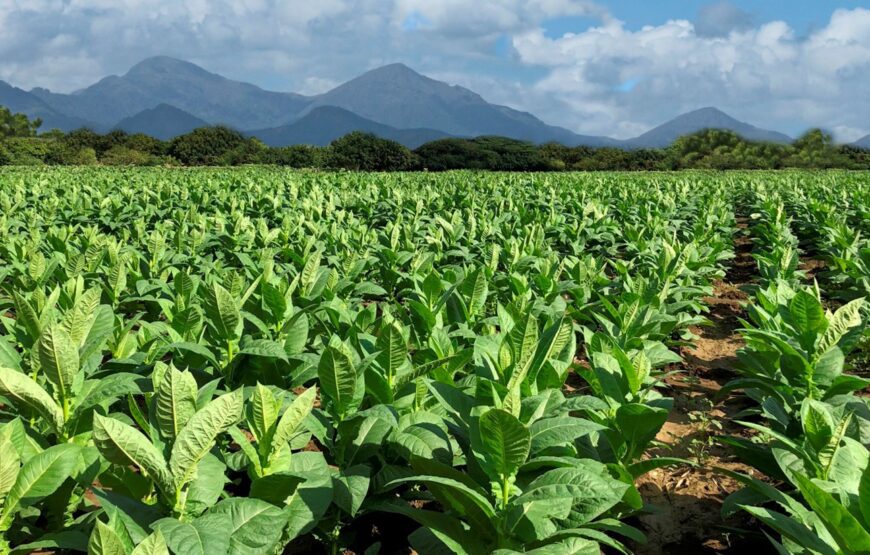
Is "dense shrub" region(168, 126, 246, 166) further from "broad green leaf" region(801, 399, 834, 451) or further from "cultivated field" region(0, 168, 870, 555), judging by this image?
"broad green leaf" region(801, 399, 834, 451)

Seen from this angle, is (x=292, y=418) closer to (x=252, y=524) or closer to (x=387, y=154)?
(x=252, y=524)

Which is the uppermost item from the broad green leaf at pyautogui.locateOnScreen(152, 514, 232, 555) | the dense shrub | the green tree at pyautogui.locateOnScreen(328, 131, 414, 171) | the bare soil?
the dense shrub

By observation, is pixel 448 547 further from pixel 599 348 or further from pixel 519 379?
pixel 599 348

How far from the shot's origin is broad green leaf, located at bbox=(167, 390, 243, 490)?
6.19 feet

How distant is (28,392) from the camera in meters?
2.21

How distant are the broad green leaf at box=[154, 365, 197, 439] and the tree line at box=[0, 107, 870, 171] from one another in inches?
2161

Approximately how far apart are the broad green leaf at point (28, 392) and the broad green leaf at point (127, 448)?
49cm

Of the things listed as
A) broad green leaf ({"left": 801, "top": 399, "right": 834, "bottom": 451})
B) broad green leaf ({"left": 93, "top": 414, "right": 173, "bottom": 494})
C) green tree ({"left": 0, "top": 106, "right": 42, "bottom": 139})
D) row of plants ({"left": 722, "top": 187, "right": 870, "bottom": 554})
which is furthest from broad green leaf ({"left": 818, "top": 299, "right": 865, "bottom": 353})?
green tree ({"left": 0, "top": 106, "right": 42, "bottom": 139})

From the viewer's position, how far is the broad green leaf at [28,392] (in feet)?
6.98

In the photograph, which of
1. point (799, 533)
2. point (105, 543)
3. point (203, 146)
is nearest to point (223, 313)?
point (105, 543)

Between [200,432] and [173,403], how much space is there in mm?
183

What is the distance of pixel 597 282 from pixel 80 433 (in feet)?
15.3

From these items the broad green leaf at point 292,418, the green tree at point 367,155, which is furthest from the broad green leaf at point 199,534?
the green tree at point 367,155

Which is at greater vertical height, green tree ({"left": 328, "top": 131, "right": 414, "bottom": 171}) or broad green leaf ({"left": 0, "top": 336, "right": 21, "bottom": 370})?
green tree ({"left": 328, "top": 131, "right": 414, "bottom": 171})
